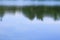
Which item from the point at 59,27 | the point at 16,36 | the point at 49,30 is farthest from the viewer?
the point at 59,27

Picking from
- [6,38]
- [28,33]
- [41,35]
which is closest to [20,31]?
[28,33]

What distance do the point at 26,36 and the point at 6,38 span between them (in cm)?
72

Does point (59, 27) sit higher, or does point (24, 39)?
point (59, 27)

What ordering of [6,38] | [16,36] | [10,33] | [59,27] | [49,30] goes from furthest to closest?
[59,27] → [49,30] → [10,33] → [16,36] → [6,38]

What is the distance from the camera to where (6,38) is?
17.9 feet

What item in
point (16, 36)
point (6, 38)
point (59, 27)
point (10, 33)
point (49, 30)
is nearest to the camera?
point (6, 38)

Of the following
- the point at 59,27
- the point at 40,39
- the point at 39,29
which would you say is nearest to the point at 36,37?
the point at 40,39

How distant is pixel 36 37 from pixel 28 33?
508 millimetres

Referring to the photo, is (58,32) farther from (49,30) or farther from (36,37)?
(36,37)

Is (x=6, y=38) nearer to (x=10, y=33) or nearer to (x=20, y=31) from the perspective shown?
(x=10, y=33)

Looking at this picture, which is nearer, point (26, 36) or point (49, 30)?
point (26, 36)

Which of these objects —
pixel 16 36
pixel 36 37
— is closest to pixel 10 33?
pixel 16 36

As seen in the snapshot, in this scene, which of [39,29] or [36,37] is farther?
[39,29]

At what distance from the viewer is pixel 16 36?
583cm
